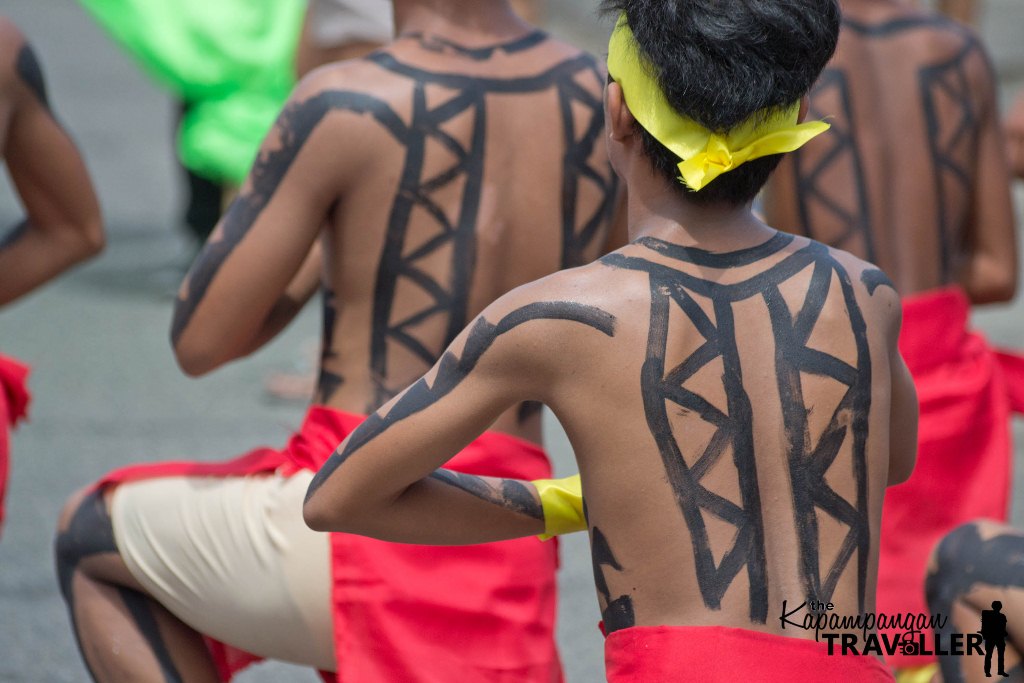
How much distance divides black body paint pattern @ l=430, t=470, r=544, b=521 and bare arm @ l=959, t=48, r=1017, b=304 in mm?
1599

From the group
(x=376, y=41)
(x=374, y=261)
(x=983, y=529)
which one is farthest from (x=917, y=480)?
(x=376, y=41)

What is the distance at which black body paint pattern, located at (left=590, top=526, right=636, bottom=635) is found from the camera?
1.82 meters

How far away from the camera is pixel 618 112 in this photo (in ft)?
6.02

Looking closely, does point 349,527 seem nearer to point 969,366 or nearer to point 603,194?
point 603,194

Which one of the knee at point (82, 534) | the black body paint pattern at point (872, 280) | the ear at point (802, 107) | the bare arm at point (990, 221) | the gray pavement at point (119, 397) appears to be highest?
the ear at point (802, 107)

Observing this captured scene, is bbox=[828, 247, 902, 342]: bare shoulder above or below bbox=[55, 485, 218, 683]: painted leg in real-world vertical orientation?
above

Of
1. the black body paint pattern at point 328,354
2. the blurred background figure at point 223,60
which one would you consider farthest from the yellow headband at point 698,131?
the blurred background figure at point 223,60

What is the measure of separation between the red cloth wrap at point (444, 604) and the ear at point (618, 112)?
694mm

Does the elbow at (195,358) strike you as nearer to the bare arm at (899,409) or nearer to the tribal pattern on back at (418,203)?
the tribal pattern on back at (418,203)

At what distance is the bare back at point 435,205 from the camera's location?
93.4 inches

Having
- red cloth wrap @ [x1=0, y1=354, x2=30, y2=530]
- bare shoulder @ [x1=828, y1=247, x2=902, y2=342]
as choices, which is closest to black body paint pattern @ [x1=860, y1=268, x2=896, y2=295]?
bare shoulder @ [x1=828, y1=247, x2=902, y2=342]

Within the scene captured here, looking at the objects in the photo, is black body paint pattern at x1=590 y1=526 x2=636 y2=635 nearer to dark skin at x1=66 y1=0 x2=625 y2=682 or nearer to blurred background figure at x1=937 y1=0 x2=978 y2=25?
dark skin at x1=66 y1=0 x2=625 y2=682

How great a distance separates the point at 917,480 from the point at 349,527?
1451 mm

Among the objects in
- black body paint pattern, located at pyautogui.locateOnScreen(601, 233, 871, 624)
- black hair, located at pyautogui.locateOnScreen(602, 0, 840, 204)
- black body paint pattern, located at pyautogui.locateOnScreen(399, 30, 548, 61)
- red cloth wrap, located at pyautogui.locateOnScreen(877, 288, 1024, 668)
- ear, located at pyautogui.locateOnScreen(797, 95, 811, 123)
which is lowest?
red cloth wrap, located at pyautogui.locateOnScreen(877, 288, 1024, 668)
